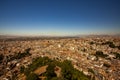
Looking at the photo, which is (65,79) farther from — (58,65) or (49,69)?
(58,65)

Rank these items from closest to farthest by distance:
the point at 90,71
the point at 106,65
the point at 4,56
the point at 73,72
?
the point at 73,72 → the point at 90,71 → the point at 106,65 → the point at 4,56

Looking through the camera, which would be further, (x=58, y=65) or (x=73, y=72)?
(x=58, y=65)

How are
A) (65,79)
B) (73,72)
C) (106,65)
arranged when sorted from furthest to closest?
(106,65) → (73,72) → (65,79)

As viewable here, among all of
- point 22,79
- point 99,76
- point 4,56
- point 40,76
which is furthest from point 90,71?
point 4,56

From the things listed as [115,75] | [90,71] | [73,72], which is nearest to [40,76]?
[73,72]

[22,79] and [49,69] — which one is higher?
[49,69]

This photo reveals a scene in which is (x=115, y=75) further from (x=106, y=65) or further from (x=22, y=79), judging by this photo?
(x=22, y=79)

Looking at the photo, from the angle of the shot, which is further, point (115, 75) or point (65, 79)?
point (115, 75)

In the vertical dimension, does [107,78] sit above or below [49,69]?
below

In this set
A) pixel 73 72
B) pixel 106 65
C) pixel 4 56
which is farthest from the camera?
pixel 4 56
